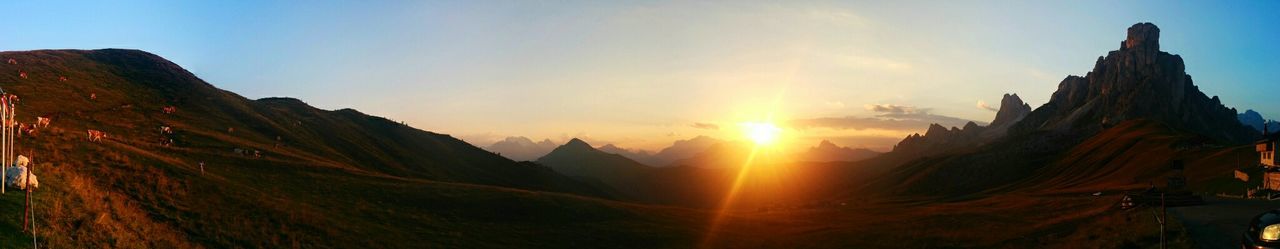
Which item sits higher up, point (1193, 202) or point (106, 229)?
point (1193, 202)

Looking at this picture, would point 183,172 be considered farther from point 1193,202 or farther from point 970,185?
point 970,185

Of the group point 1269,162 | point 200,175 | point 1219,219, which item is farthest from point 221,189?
point 1269,162

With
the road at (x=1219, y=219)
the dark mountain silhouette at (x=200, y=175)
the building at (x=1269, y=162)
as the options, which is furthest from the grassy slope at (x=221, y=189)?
the building at (x=1269, y=162)

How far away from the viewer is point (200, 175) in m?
56.2

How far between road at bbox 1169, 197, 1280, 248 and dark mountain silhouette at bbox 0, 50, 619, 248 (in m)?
50.4

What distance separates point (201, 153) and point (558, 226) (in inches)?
1504

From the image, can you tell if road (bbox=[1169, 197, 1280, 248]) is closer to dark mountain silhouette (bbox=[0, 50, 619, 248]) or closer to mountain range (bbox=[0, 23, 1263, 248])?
mountain range (bbox=[0, 23, 1263, 248])

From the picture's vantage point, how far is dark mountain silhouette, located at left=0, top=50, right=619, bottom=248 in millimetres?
40906

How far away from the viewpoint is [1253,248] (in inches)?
847

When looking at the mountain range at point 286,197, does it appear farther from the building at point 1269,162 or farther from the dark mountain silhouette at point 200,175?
the building at point 1269,162

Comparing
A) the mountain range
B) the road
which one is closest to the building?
the mountain range

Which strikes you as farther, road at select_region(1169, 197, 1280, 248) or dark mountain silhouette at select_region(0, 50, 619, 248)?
dark mountain silhouette at select_region(0, 50, 619, 248)

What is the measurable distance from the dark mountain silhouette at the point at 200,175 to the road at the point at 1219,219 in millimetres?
50396

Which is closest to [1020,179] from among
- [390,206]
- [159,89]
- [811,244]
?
[811,244]
